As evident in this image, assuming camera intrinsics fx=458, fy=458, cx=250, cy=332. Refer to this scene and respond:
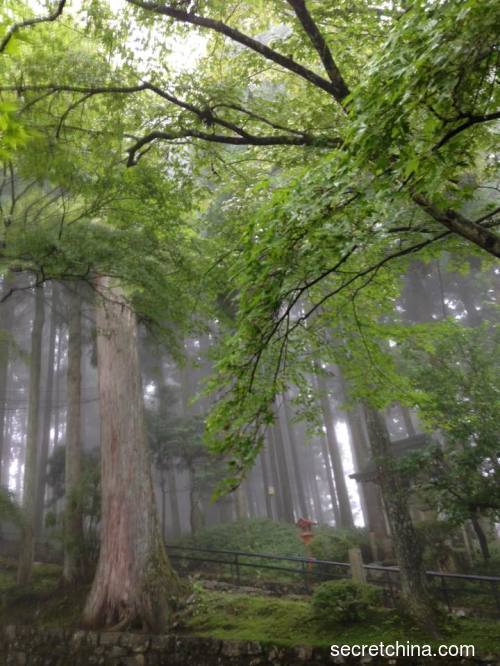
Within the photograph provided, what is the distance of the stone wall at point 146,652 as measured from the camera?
648 centimetres

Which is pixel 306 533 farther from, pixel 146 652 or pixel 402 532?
pixel 146 652

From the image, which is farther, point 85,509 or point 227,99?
point 85,509

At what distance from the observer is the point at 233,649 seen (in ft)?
23.3

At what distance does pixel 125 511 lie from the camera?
361 inches

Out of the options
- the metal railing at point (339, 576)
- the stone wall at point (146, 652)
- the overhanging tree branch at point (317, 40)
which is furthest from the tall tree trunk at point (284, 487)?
the overhanging tree branch at point (317, 40)

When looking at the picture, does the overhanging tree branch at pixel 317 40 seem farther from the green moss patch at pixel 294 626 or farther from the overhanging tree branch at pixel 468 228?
the green moss patch at pixel 294 626

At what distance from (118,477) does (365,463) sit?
41.0 feet

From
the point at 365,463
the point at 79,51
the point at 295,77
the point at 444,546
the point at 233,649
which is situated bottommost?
the point at 233,649

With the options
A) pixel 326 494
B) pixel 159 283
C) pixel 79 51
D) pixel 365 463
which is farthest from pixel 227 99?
pixel 326 494

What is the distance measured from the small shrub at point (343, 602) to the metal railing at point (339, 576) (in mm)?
1268

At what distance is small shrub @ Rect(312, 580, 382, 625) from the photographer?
6.98 m

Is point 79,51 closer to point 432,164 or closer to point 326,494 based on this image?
point 432,164

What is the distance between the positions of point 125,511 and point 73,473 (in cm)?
421

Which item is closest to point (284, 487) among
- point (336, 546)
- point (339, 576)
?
point (336, 546)
